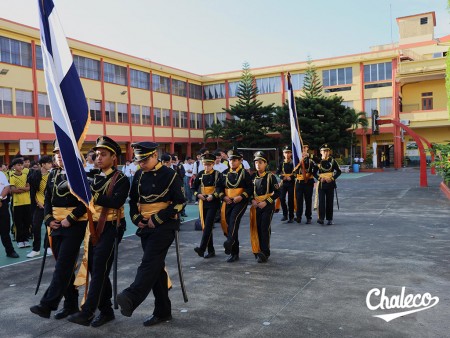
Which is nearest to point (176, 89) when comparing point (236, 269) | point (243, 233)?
point (243, 233)

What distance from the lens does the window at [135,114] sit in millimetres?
35781

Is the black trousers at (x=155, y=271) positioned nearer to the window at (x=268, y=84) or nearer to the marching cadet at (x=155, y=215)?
the marching cadet at (x=155, y=215)

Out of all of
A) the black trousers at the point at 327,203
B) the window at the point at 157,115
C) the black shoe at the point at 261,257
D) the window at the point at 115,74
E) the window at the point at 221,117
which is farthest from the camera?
the window at the point at 221,117

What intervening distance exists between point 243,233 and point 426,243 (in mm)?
3640

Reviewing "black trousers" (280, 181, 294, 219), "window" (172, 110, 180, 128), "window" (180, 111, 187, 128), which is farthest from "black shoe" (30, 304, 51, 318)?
"window" (180, 111, 187, 128)

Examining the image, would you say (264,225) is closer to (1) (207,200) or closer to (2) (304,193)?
(1) (207,200)

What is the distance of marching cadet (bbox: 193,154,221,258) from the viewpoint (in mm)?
7039

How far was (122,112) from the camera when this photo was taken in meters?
34.8

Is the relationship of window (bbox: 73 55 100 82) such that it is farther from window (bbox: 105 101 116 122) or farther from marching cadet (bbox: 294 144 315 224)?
marching cadet (bbox: 294 144 315 224)

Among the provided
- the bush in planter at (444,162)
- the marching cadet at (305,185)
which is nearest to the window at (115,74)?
the bush in planter at (444,162)

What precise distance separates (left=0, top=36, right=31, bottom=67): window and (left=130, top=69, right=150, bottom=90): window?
10038 mm

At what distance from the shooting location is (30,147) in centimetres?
1706

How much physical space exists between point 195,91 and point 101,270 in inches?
1622

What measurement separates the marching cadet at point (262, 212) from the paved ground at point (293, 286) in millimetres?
267
